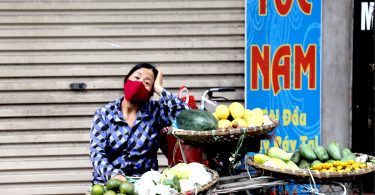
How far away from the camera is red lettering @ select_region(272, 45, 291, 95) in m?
6.26

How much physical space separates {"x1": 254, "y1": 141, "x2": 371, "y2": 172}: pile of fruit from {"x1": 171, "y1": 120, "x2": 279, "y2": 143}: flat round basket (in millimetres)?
218

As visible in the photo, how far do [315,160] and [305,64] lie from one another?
2.56m

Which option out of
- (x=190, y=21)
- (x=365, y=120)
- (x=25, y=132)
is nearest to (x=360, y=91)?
(x=365, y=120)

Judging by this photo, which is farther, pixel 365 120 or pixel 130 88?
pixel 365 120

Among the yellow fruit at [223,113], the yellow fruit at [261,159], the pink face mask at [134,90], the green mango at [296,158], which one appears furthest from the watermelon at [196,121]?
the green mango at [296,158]

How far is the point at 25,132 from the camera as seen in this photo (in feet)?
20.6

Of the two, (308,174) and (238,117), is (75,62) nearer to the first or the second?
(238,117)

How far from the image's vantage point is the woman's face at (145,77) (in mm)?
4305

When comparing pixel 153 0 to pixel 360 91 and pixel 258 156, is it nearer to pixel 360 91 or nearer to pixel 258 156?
pixel 360 91

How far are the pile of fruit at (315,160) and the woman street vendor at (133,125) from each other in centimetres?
92

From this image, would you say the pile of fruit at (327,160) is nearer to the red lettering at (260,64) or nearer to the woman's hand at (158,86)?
the woman's hand at (158,86)

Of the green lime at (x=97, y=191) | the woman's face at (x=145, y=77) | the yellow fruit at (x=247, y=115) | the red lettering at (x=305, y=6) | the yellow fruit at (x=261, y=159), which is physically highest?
the red lettering at (x=305, y=6)

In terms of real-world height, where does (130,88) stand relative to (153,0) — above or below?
below

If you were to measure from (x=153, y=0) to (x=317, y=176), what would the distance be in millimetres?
3351
